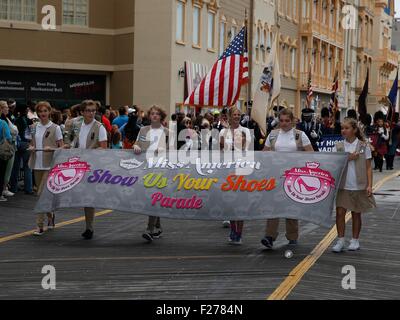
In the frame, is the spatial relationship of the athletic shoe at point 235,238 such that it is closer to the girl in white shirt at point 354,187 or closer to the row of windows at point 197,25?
the girl in white shirt at point 354,187

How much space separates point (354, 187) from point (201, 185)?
1950 millimetres

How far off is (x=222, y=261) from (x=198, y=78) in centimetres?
2527

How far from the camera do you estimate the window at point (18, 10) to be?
31.1 meters

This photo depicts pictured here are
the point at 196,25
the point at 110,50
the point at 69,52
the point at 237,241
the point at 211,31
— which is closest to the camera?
the point at 237,241

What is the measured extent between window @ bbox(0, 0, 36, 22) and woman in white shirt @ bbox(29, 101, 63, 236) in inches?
749

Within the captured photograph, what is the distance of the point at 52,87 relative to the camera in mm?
32438

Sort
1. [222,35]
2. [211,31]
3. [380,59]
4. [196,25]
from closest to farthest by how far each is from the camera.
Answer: [196,25]
[211,31]
[222,35]
[380,59]

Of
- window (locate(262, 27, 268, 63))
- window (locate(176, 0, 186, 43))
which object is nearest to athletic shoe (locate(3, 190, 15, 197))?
window (locate(176, 0, 186, 43))

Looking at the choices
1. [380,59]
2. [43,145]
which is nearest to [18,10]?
[43,145]

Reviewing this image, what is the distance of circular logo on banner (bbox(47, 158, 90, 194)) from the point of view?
1190cm

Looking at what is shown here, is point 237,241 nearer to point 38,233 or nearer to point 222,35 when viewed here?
point 38,233

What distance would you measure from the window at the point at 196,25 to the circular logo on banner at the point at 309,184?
2440cm

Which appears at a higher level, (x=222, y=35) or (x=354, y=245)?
(x=222, y=35)
